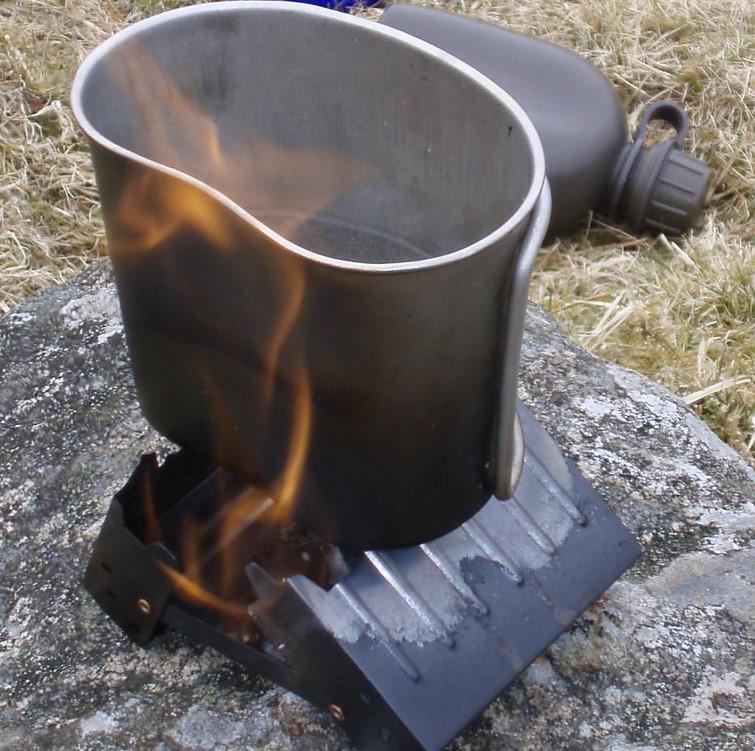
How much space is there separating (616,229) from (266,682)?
2.02m

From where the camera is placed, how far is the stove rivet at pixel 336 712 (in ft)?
3.96

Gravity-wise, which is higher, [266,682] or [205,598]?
[205,598]

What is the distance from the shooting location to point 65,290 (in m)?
1.93

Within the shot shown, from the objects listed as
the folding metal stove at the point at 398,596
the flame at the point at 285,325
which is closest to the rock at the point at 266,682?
the folding metal stove at the point at 398,596

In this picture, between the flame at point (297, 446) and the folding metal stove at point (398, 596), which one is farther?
the folding metal stove at point (398, 596)

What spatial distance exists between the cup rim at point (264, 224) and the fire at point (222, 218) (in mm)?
12

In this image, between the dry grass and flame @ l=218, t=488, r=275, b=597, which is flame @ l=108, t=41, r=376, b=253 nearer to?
flame @ l=218, t=488, r=275, b=597

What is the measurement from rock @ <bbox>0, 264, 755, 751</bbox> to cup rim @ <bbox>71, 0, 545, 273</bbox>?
0.59 meters

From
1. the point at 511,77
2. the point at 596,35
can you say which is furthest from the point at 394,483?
the point at 596,35

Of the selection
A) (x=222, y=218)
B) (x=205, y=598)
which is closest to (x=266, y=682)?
(x=205, y=598)

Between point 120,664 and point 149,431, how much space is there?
41cm

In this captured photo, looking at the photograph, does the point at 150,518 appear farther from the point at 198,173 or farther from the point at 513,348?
the point at 513,348

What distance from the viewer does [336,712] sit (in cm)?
121

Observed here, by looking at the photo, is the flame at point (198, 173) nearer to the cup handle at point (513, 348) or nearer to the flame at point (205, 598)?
the cup handle at point (513, 348)
